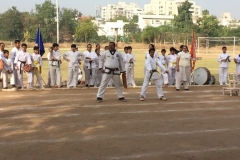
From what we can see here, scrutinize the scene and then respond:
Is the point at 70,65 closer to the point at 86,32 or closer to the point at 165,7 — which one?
the point at 86,32

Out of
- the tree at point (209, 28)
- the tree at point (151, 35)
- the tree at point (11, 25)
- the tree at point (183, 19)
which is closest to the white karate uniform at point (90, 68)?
the tree at point (151, 35)

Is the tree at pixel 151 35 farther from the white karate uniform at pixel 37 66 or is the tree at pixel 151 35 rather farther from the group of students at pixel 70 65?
the white karate uniform at pixel 37 66

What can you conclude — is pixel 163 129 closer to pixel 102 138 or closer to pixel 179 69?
pixel 102 138

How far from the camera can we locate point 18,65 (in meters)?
13.6

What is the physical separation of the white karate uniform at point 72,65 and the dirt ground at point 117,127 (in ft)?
5.55

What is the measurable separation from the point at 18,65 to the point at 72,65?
193 cm

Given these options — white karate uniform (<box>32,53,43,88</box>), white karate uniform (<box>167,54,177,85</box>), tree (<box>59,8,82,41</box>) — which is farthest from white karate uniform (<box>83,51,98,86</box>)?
tree (<box>59,8,82,41</box>)

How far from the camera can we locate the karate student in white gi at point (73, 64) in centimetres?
1427

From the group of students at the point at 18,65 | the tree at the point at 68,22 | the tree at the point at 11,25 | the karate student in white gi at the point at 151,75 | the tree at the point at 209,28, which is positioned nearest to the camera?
the karate student in white gi at the point at 151,75

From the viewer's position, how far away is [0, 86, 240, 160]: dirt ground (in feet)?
21.3

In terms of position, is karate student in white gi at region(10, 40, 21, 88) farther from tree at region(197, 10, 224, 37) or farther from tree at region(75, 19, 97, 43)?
tree at region(75, 19, 97, 43)

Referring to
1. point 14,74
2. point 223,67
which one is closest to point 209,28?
point 223,67

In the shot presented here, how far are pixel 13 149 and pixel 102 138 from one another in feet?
5.47

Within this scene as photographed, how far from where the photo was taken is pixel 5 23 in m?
76.7
